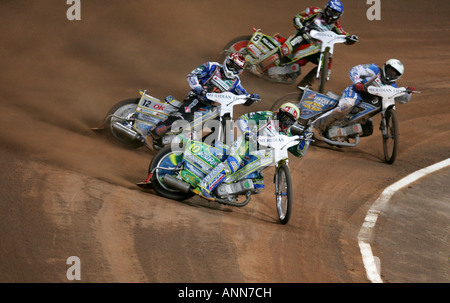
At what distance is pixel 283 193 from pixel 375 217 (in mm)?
1979

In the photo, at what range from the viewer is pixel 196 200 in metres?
10.9

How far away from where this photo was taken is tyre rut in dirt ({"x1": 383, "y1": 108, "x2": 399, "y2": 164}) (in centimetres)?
1352

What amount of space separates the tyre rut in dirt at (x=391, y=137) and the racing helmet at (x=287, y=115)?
152 inches

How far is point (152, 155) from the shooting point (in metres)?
13.0

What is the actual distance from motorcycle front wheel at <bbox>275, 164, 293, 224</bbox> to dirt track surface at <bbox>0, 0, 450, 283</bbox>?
224 mm

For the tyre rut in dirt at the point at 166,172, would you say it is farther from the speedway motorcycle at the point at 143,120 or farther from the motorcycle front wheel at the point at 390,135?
the motorcycle front wheel at the point at 390,135

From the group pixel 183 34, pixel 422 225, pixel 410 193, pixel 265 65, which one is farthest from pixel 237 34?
pixel 422 225

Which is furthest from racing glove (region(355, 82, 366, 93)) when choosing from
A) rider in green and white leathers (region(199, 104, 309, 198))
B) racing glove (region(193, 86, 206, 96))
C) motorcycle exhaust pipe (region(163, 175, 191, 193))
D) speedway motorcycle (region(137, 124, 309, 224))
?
motorcycle exhaust pipe (region(163, 175, 191, 193))

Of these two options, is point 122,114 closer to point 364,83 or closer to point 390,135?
point 364,83

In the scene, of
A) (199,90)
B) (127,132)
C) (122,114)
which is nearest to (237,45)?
(199,90)

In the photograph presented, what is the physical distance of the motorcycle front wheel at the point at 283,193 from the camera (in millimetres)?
10016

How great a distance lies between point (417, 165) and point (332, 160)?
6.23 ft

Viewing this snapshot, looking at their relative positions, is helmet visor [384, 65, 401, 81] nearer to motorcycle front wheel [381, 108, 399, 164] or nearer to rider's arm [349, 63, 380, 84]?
rider's arm [349, 63, 380, 84]

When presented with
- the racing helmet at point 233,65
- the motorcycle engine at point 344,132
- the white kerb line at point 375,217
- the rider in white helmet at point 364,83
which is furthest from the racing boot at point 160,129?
the white kerb line at point 375,217
